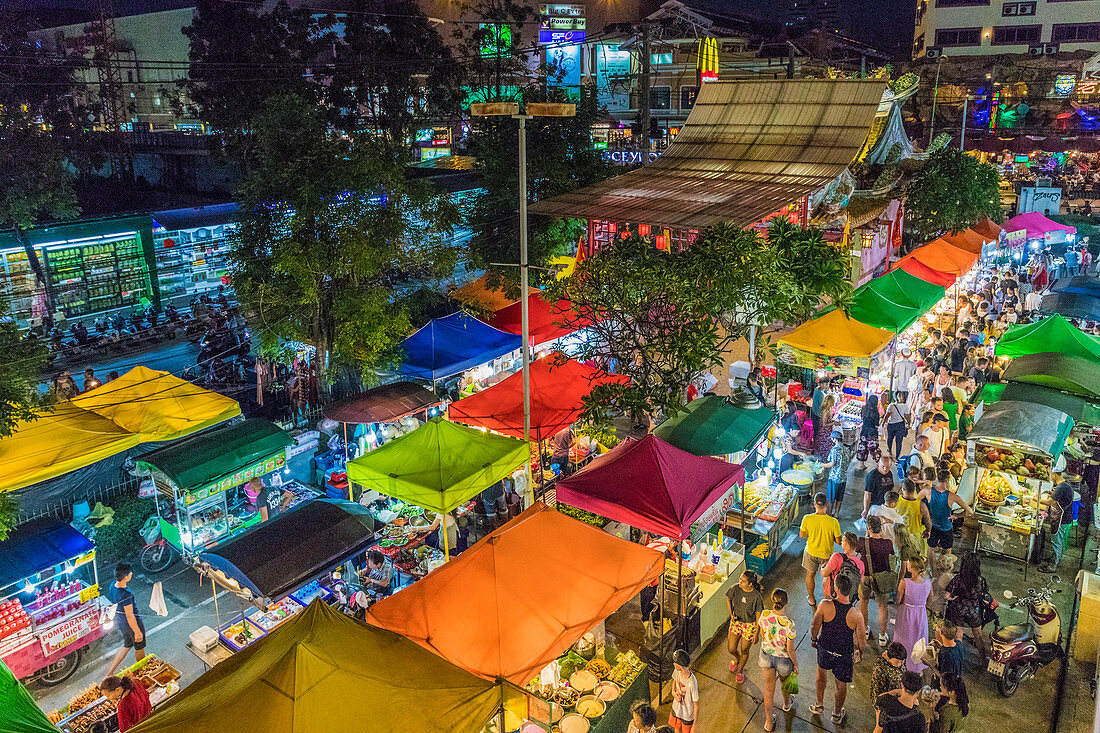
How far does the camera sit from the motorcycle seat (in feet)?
25.6

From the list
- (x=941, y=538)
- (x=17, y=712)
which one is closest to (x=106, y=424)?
(x=17, y=712)

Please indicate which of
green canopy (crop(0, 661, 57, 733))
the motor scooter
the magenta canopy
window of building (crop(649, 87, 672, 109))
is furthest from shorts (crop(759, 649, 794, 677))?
Result: window of building (crop(649, 87, 672, 109))

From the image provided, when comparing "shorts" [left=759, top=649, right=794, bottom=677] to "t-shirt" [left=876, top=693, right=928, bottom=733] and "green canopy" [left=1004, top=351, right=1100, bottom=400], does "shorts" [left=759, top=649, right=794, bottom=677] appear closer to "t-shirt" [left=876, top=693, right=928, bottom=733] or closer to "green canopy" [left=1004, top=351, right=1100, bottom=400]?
"t-shirt" [left=876, top=693, right=928, bottom=733]

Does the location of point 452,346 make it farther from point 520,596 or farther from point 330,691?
point 330,691

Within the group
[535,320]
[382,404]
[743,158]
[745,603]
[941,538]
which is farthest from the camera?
[743,158]

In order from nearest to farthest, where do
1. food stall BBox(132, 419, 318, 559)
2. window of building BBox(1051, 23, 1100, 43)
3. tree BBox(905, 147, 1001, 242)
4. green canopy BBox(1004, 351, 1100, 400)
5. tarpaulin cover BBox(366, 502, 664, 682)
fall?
tarpaulin cover BBox(366, 502, 664, 682) < food stall BBox(132, 419, 318, 559) < green canopy BBox(1004, 351, 1100, 400) < tree BBox(905, 147, 1001, 242) < window of building BBox(1051, 23, 1100, 43)

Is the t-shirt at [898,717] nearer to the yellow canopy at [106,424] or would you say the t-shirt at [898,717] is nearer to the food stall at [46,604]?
the food stall at [46,604]

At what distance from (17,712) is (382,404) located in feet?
26.3

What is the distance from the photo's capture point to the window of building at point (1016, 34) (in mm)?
52031

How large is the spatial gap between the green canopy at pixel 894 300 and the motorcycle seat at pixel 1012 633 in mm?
6907

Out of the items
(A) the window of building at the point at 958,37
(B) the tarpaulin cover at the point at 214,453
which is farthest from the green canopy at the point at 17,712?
(A) the window of building at the point at 958,37

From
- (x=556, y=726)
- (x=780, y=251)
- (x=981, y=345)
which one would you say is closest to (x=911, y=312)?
(x=981, y=345)

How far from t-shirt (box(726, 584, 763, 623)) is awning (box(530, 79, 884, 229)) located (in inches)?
228

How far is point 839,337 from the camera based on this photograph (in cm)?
1335
